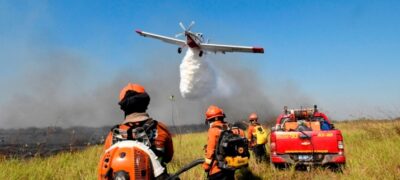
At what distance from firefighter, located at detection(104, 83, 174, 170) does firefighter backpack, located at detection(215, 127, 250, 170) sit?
186cm

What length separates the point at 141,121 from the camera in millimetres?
3406

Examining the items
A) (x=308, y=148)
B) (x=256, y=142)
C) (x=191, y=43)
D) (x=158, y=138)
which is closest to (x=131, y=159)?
(x=158, y=138)

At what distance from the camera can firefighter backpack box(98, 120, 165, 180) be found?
10.1ft

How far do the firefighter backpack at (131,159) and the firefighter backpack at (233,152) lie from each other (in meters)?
2.15

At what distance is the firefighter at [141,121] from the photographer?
342 cm

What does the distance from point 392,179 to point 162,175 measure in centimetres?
562

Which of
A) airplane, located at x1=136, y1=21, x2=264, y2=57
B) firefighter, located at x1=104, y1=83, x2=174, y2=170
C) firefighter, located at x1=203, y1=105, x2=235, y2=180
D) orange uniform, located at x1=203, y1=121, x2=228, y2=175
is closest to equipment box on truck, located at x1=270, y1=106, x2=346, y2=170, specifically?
firefighter, located at x1=203, y1=105, x2=235, y2=180

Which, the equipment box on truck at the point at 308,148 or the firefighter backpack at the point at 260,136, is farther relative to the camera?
the firefighter backpack at the point at 260,136

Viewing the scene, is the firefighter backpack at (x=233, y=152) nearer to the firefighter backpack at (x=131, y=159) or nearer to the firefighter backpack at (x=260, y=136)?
the firefighter backpack at (x=131, y=159)

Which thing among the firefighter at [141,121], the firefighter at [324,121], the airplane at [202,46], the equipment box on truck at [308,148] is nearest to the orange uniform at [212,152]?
the firefighter at [141,121]

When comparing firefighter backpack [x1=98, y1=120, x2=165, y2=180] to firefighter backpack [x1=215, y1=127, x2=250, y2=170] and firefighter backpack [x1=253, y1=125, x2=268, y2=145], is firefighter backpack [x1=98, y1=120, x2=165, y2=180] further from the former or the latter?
firefighter backpack [x1=253, y1=125, x2=268, y2=145]

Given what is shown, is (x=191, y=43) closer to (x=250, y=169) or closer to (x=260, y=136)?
(x=260, y=136)

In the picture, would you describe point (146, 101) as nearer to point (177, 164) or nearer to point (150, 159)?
point (150, 159)

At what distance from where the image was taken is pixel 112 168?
315 cm
